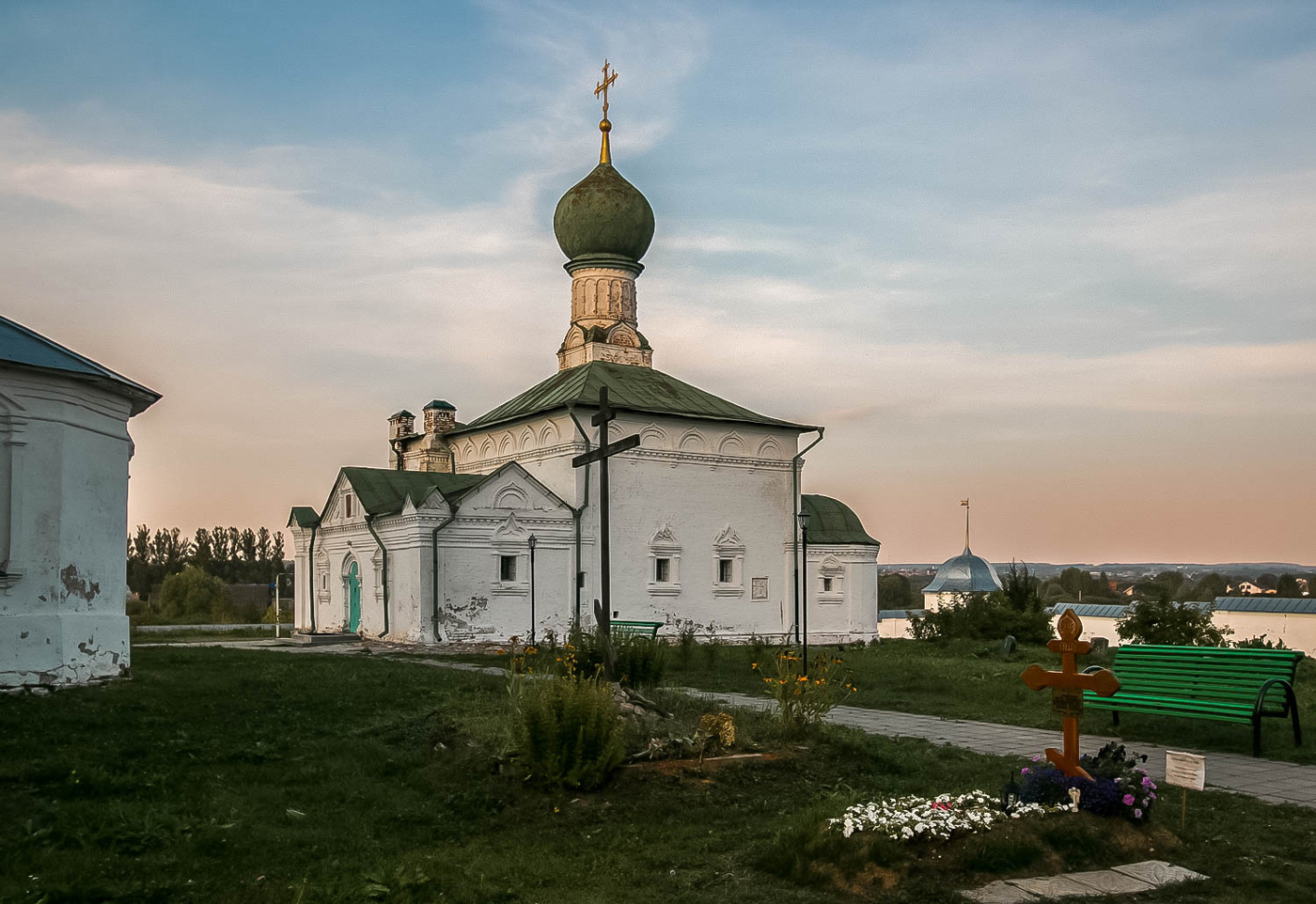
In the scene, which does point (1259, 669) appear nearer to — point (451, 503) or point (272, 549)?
point (451, 503)

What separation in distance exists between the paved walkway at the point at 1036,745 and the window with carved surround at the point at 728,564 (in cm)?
1345

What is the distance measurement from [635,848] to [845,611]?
22.8 metres

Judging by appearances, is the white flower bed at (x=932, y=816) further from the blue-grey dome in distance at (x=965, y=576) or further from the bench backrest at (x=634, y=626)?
the blue-grey dome in distance at (x=965, y=576)

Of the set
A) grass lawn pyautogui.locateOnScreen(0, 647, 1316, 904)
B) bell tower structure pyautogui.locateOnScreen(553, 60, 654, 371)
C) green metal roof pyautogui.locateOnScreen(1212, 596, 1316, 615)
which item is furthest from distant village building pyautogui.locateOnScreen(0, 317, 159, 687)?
green metal roof pyautogui.locateOnScreen(1212, 596, 1316, 615)

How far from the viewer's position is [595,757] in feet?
23.5

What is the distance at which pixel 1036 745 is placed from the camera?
360 inches

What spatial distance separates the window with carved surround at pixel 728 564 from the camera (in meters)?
26.3

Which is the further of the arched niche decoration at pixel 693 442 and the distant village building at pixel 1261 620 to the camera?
the arched niche decoration at pixel 693 442

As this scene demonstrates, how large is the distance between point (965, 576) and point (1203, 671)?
35.5m

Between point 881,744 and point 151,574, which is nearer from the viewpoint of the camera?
point 881,744

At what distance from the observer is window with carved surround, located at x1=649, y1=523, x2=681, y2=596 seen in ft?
82.7

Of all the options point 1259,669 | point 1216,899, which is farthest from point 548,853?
point 1259,669

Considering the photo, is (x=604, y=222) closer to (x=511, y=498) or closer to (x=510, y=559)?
(x=511, y=498)

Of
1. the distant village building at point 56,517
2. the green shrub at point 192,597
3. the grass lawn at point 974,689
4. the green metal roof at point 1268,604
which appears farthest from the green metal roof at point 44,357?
the green shrub at point 192,597
